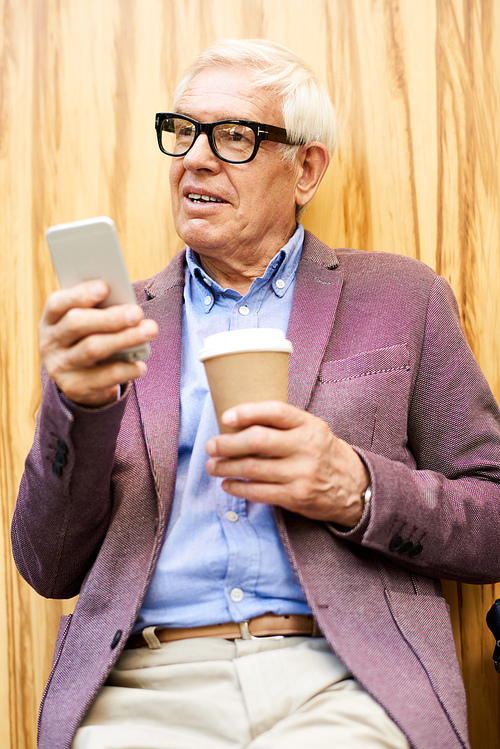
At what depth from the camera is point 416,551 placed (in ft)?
3.86

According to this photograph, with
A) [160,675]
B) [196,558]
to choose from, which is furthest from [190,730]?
[196,558]

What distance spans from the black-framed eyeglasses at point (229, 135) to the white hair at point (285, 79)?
47 millimetres

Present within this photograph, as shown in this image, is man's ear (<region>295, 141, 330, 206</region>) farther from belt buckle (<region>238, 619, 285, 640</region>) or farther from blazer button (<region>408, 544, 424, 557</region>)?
belt buckle (<region>238, 619, 285, 640</region>)

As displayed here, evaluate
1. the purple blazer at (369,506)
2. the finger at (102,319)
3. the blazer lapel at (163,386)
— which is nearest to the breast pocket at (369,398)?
the purple blazer at (369,506)

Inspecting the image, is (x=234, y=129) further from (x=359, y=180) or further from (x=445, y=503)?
(x=445, y=503)

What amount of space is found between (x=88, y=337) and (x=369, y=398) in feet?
1.87

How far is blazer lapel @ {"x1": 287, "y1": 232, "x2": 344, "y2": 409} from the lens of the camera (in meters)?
1.29

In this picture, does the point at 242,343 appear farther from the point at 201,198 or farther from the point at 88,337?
the point at 201,198

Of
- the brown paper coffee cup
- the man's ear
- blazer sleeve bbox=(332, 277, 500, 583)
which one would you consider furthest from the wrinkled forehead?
the brown paper coffee cup

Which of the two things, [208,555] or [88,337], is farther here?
[208,555]

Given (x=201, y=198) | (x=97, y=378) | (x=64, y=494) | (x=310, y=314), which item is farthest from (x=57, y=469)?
(x=201, y=198)

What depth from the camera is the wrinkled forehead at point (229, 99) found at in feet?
4.77

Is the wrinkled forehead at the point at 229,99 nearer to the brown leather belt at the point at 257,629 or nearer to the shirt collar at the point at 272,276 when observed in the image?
the shirt collar at the point at 272,276

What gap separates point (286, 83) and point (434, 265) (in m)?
0.55
